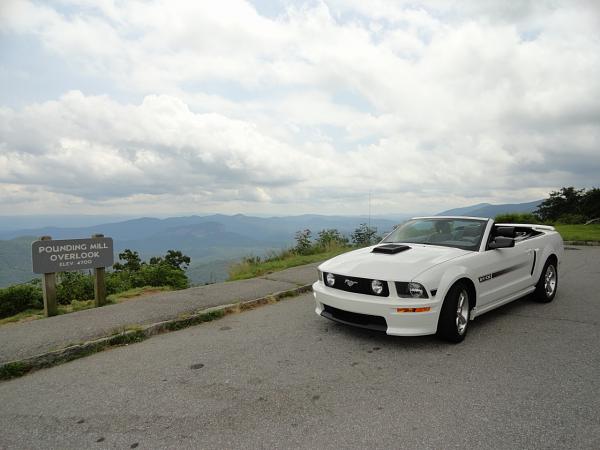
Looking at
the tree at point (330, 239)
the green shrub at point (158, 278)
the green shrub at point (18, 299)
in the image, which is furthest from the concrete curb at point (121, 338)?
the tree at point (330, 239)

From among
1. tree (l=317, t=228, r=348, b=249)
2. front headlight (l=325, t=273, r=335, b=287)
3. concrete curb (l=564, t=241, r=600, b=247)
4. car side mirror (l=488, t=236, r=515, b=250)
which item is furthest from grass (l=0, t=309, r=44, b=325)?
concrete curb (l=564, t=241, r=600, b=247)

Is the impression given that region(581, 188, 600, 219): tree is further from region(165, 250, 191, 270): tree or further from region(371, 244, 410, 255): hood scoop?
region(371, 244, 410, 255): hood scoop

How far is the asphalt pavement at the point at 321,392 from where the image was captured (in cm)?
265

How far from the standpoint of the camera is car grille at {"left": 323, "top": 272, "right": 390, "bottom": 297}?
13.9 feet

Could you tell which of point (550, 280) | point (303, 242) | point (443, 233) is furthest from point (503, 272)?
point (303, 242)

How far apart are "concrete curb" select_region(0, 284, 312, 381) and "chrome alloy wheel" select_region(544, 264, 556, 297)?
182 inches

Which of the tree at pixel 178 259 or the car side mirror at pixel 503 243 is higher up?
the car side mirror at pixel 503 243

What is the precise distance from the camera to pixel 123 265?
51.3 ft

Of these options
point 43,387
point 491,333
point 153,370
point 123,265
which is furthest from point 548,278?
point 123,265

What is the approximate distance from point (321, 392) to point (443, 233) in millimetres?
3212

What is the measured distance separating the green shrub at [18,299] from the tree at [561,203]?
4937cm

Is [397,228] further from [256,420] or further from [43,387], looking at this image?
[43,387]

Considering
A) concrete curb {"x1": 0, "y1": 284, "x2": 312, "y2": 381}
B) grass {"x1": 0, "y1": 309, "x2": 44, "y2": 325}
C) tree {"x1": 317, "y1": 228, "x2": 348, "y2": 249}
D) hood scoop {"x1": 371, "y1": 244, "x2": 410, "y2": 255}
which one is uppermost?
hood scoop {"x1": 371, "y1": 244, "x2": 410, "y2": 255}

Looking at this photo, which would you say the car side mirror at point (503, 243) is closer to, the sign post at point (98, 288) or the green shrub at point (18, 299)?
the sign post at point (98, 288)
